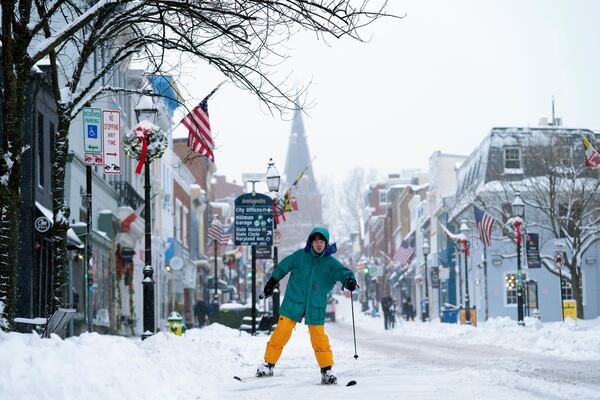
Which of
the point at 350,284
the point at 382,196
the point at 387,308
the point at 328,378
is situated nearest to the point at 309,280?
the point at 350,284

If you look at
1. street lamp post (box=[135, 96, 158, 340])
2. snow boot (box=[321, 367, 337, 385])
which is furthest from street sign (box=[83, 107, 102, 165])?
snow boot (box=[321, 367, 337, 385])

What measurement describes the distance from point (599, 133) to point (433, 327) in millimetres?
15181

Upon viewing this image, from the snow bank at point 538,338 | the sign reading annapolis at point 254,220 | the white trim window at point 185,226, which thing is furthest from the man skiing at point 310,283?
the white trim window at point 185,226

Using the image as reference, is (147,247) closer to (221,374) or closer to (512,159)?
(221,374)

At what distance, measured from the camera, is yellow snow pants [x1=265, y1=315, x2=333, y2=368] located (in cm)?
1201

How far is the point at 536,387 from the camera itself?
37.4 ft

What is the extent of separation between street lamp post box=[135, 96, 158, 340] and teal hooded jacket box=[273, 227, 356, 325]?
6467 millimetres

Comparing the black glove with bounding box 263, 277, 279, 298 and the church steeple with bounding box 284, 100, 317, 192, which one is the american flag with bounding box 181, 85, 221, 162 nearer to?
the black glove with bounding box 263, 277, 279, 298

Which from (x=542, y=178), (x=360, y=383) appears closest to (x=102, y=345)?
(x=360, y=383)

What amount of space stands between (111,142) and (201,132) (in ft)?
8.89

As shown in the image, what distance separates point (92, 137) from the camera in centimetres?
1892

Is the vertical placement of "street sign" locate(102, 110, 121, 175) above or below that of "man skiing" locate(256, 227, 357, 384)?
above

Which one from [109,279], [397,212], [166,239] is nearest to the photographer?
[109,279]

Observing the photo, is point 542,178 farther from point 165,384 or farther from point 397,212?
point 397,212
